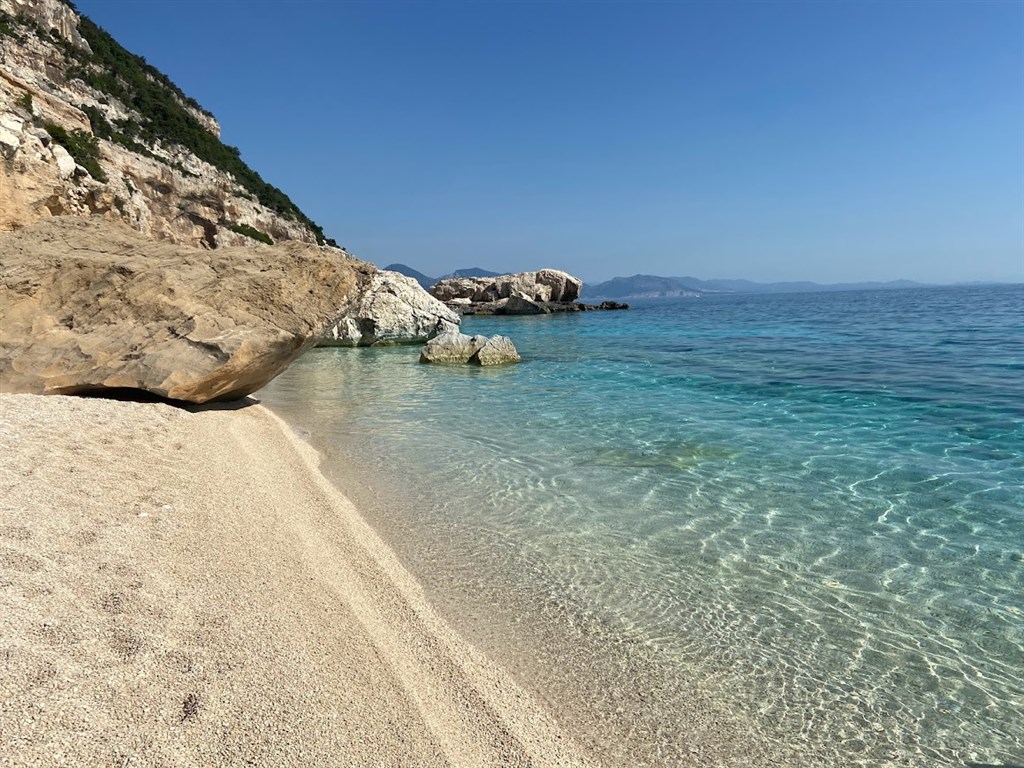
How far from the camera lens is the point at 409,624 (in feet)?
13.9

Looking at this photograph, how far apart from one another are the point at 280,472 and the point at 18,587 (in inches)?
163

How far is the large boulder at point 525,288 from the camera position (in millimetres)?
72750

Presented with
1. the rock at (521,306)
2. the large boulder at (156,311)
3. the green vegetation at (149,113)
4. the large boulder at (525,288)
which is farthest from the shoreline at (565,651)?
the large boulder at (525,288)

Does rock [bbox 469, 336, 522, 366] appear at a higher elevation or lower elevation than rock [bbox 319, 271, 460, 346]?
lower

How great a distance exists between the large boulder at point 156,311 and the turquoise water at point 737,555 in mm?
2083

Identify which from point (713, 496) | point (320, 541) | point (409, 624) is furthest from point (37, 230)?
point (713, 496)

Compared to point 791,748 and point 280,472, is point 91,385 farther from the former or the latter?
point 791,748

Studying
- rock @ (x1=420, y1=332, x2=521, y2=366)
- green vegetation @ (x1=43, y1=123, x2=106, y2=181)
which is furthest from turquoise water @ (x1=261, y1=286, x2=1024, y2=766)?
green vegetation @ (x1=43, y1=123, x2=106, y2=181)

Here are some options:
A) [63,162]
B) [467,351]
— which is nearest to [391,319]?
[467,351]

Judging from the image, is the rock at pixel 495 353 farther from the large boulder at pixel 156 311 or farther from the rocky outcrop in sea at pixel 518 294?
the rocky outcrop in sea at pixel 518 294

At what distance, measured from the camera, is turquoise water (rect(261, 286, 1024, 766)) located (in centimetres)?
349

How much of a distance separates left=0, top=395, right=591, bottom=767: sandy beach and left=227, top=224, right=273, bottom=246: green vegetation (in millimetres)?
39514

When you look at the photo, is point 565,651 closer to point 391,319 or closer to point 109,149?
point 391,319

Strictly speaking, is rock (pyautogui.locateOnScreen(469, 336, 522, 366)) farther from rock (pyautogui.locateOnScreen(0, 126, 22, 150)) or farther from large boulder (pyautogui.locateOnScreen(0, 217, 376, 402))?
rock (pyautogui.locateOnScreen(0, 126, 22, 150))
